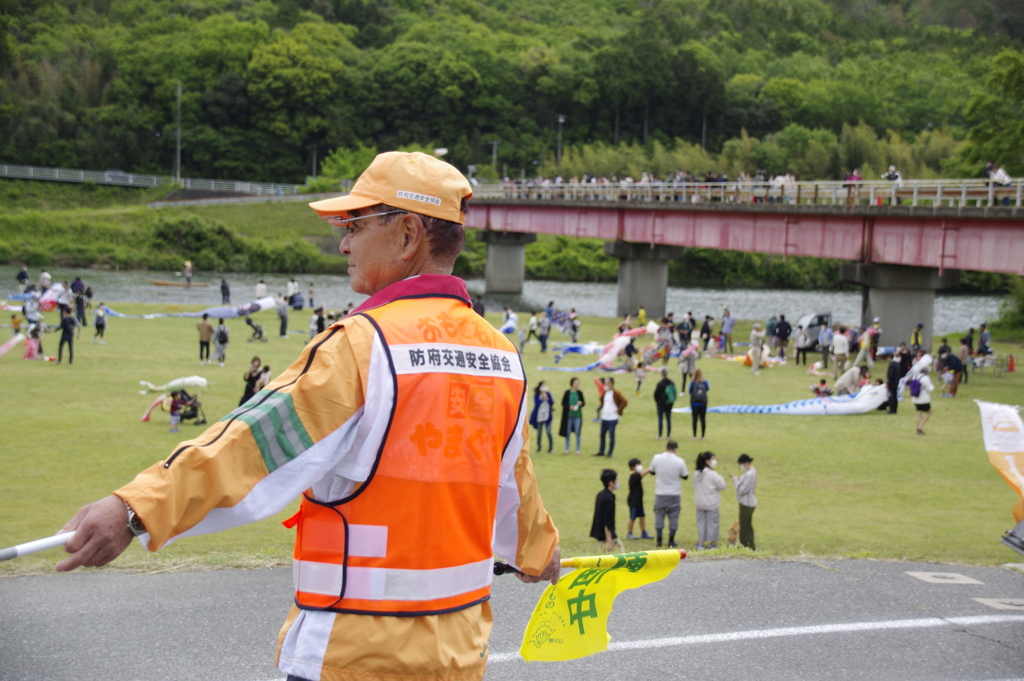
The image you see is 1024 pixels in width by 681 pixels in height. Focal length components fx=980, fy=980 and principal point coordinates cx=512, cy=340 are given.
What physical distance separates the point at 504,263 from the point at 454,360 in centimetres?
6510

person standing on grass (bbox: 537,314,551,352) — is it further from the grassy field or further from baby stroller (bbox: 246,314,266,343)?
baby stroller (bbox: 246,314,266,343)

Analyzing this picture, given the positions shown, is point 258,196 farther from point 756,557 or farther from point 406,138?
point 756,557

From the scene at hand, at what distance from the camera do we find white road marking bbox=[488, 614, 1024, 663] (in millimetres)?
5887

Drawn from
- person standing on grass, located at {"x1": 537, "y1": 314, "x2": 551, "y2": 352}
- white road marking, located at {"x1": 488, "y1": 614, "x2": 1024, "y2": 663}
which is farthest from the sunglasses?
person standing on grass, located at {"x1": 537, "y1": 314, "x2": 551, "y2": 352}

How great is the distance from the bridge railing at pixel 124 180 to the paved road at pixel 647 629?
275ft

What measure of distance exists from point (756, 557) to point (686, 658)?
270 centimetres

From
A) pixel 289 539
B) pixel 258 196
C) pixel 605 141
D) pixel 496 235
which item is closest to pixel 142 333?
pixel 289 539

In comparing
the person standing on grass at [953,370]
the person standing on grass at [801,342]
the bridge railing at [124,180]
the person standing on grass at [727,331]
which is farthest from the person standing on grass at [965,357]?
the bridge railing at [124,180]

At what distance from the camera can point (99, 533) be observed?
7.66ft

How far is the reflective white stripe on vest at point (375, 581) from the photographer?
8.93 feet

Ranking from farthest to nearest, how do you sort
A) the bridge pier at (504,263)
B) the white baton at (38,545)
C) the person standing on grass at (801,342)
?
the bridge pier at (504,263) → the person standing on grass at (801,342) → the white baton at (38,545)

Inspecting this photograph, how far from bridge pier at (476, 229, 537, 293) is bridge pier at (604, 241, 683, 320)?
15.1 m

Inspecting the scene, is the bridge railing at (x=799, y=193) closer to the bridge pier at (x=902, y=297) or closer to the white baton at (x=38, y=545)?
the bridge pier at (x=902, y=297)

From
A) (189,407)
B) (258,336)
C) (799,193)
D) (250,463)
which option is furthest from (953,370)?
(250,463)
